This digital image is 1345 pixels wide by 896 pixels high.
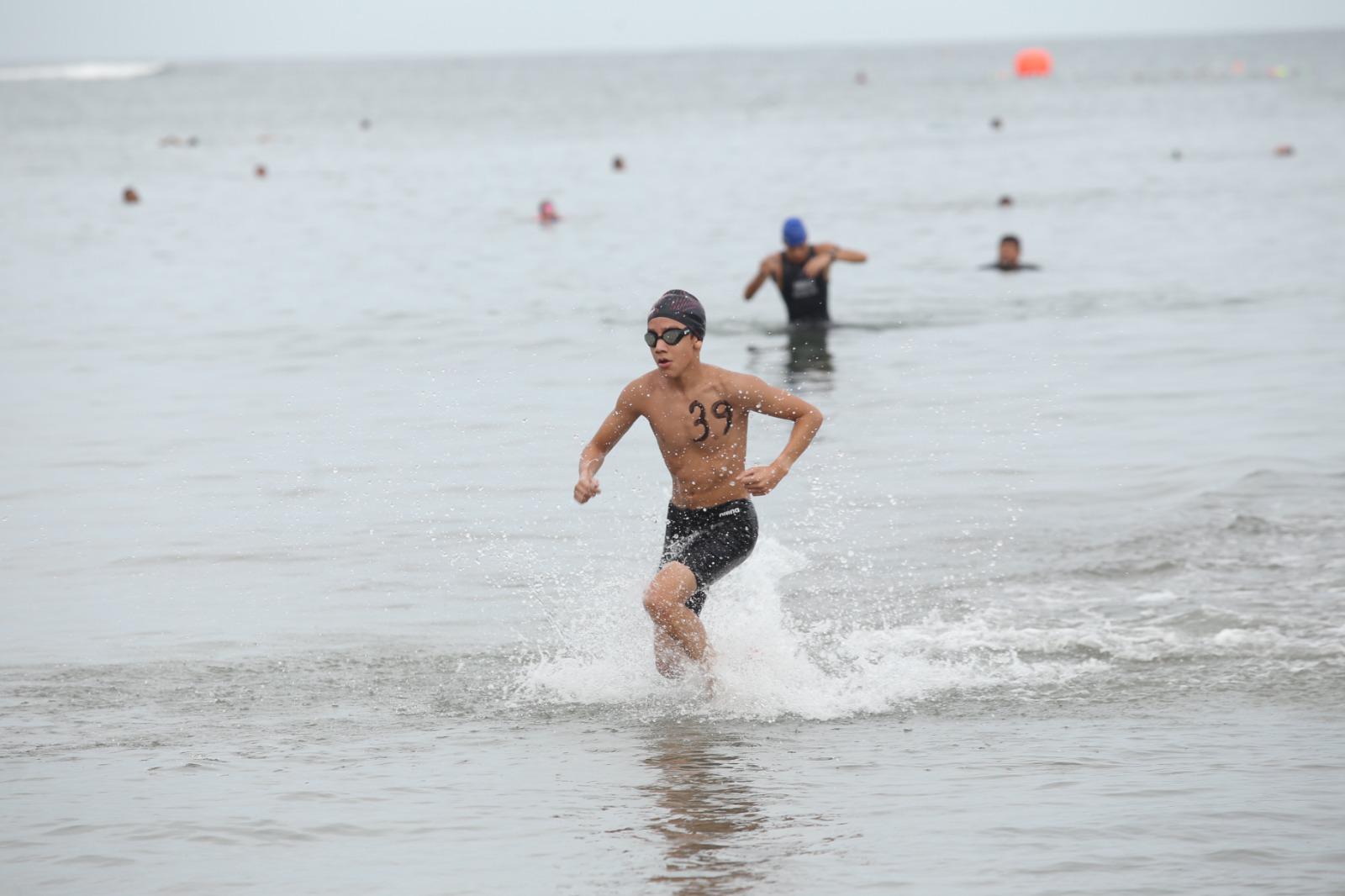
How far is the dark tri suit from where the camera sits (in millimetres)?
17438

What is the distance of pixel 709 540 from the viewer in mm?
7062

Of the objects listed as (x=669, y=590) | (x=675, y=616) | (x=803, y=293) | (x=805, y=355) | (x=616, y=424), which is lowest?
(x=675, y=616)

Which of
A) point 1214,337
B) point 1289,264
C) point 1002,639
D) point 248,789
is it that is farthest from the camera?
point 1289,264

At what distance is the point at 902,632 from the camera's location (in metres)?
8.30

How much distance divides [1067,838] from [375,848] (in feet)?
7.38

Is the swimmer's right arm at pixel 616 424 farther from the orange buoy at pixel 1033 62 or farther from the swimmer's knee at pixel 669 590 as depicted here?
the orange buoy at pixel 1033 62

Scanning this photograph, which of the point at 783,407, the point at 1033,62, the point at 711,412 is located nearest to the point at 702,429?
the point at 711,412

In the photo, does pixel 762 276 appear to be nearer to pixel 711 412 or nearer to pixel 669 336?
pixel 711 412

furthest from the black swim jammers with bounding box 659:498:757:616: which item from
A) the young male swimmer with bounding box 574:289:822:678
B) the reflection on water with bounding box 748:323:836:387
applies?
the reflection on water with bounding box 748:323:836:387

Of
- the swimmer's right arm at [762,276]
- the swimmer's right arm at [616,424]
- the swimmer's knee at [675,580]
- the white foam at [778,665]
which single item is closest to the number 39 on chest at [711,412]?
the swimmer's right arm at [616,424]

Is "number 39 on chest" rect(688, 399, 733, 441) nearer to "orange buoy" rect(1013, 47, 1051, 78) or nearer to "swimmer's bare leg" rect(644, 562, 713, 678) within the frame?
"swimmer's bare leg" rect(644, 562, 713, 678)

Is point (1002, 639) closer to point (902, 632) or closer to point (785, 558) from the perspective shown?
point (902, 632)

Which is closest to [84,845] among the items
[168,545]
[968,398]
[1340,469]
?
[168,545]

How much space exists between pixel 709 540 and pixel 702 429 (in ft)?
1.51
